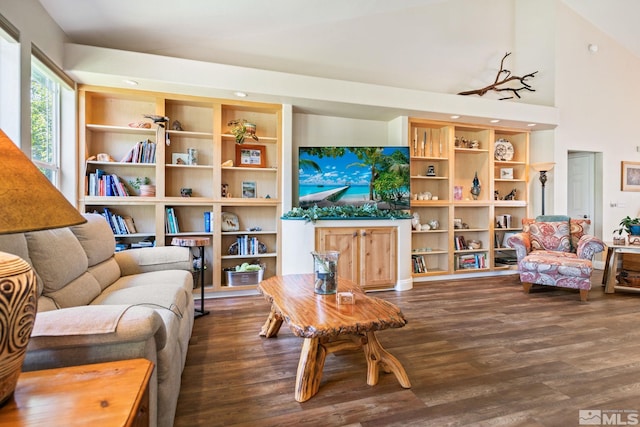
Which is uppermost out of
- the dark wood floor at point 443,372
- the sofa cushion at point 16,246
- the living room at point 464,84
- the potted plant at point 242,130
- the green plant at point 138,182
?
the living room at point 464,84

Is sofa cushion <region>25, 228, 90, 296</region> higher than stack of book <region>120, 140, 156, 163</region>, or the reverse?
stack of book <region>120, 140, 156, 163</region>

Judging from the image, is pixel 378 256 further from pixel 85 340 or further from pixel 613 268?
pixel 85 340

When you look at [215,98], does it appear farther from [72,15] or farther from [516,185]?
[516,185]

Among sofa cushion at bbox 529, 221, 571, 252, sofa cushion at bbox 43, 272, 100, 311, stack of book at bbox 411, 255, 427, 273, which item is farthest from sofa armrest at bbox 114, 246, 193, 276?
sofa cushion at bbox 529, 221, 571, 252

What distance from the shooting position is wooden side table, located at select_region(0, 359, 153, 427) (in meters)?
0.79

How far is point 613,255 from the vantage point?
3.86 meters

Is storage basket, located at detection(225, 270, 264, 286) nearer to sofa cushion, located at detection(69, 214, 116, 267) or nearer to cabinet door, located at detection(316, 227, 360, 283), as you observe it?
cabinet door, located at detection(316, 227, 360, 283)

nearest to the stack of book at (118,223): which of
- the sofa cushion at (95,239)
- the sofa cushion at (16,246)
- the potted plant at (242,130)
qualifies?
the sofa cushion at (95,239)

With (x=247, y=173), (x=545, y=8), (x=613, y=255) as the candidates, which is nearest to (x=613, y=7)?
(x=545, y=8)

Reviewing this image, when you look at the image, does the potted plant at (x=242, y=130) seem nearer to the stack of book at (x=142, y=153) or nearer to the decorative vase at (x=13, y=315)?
the stack of book at (x=142, y=153)

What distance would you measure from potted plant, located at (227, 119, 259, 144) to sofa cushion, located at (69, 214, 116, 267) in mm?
1729

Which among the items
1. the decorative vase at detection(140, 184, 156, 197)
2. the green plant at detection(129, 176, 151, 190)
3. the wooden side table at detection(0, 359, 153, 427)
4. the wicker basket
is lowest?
the wicker basket

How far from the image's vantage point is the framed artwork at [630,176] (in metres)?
5.48

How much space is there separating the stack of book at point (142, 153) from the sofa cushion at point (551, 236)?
497 centimetres
